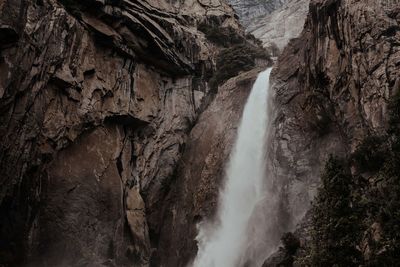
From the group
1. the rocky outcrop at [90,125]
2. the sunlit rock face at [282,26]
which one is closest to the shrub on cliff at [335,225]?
the rocky outcrop at [90,125]

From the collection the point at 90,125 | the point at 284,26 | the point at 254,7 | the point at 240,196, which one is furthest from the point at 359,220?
the point at 254,7

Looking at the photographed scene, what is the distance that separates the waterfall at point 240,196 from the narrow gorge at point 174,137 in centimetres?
9

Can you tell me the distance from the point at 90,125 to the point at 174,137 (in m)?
7.33

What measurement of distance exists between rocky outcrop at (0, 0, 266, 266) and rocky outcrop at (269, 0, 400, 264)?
28.2 feet

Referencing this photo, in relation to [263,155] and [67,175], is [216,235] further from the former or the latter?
[67,175]

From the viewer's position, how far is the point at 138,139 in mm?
33531

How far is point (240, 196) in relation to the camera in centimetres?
3036

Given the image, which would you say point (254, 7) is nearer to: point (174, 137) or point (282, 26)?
point (282, 26)

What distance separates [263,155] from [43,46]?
14521 mm

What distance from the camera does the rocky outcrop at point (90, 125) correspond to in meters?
24.6

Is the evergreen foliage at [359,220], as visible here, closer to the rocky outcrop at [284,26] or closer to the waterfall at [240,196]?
the waterfall at [240,196]

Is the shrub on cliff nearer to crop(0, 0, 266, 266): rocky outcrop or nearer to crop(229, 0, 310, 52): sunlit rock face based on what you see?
crop(0, 0, 266, 266): rocky outcrop

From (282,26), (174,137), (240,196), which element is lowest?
(240,196)

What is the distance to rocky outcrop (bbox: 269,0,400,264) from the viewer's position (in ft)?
67.2
